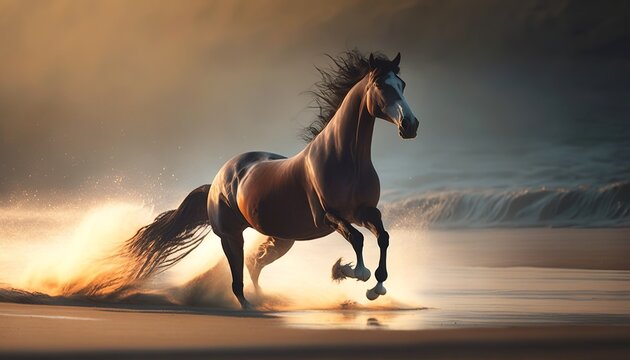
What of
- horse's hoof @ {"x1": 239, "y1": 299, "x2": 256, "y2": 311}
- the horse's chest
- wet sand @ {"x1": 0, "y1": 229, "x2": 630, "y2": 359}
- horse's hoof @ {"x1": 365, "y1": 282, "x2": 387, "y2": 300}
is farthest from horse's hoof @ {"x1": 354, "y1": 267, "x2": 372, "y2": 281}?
horse's hoof @ {"x1": 239, "y1": 299, "x2": 256, "y2": 311}

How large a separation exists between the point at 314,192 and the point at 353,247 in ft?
2.21

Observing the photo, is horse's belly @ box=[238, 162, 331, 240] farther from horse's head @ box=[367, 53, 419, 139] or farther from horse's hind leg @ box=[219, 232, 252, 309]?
horse's head @ box=[367, 53, 419, 139]

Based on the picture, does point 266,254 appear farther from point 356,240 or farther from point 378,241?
point 378,241

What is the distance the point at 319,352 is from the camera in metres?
8.23

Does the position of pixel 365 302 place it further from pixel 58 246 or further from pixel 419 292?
pixel 58 246

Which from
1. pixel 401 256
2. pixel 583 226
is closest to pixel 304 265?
pixel 401 256

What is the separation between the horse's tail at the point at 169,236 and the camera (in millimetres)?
12695

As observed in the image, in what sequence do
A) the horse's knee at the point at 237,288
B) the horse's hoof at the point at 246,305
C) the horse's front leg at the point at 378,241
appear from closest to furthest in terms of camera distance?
the horse's front leg at the point at 378,241 < the horse's hoof at the point at 246,305 < the horse's knee at the point at 237,288

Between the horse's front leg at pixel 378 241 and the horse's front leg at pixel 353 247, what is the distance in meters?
0.09

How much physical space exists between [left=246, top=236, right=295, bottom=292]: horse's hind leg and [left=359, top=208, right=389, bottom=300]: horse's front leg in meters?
1.97

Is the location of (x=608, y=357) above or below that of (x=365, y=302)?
below

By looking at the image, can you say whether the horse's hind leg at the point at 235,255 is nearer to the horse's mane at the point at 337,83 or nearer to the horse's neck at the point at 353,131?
the horse's mane at the point at 337,83

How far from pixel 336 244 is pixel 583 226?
923cm

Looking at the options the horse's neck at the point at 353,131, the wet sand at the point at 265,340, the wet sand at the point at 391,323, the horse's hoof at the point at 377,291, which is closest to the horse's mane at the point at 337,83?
the horse's neck at the point at 353,131
